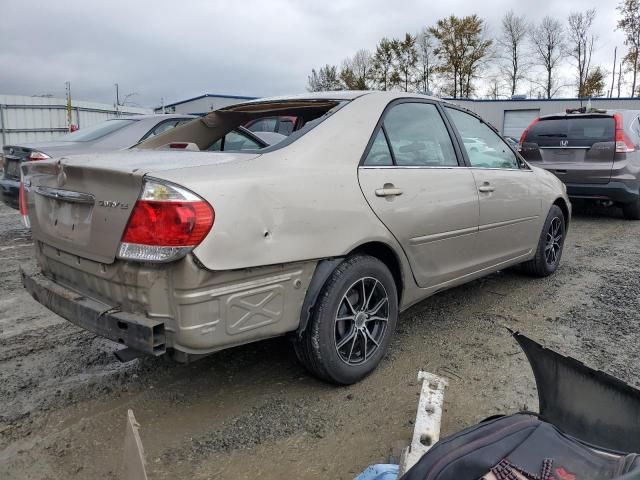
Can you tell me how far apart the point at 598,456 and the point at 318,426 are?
130 centimetres

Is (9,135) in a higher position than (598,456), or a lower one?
higher

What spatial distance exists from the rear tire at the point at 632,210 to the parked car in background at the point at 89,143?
6.58 metres

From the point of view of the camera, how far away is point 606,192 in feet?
24.0

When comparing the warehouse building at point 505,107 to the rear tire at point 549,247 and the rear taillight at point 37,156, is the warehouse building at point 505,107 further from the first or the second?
the rear tire at point 549,247

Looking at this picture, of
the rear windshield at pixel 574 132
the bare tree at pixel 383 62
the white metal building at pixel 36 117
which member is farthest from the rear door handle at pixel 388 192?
the bare tree at pixel 383 62

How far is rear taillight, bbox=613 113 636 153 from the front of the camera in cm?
719

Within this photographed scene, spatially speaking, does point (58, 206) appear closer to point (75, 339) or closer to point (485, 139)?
→ point (75, 339)

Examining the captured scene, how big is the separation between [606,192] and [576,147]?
0.78 meters

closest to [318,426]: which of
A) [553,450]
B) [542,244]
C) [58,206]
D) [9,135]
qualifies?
[553,450]

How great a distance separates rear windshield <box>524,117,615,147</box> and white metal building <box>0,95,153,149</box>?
18.9 metres

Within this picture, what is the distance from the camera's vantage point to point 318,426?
244 centimetres

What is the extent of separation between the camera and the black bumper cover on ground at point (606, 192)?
7227mm

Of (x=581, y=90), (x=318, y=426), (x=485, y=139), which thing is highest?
(x=581, y=90)

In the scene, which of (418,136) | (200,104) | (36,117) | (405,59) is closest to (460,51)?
(405,59)
